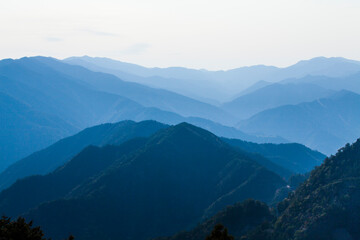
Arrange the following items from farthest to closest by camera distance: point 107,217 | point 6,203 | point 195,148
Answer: point 195,148 → point 6,203 → point 107,217

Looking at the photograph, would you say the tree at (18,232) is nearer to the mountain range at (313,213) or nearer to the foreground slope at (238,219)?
the mountain range at (313,213)

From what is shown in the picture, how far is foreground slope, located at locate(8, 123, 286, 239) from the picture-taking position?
271 feet

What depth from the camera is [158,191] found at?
318ft

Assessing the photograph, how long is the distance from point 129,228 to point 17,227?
6205cm

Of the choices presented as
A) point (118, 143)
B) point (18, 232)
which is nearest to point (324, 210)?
point (18, 232)

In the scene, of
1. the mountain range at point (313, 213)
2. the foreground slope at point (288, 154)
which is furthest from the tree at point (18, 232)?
the foreground slope at point (288, 154)

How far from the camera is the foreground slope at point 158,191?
82688 millimetres

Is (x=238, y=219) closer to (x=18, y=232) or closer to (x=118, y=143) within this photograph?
→ (x=18, y=232)

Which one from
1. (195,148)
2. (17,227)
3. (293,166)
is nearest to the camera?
(17,227)

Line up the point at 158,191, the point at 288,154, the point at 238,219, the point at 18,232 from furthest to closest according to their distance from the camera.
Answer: the point at 288,154, the point at 158,191, the point at 238,219, the point at 18,232

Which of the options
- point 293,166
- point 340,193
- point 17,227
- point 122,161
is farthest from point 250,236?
point 293,166

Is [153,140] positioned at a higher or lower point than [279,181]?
higher

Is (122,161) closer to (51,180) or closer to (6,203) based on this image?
(51,180)

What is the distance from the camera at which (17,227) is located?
85.1 ft
